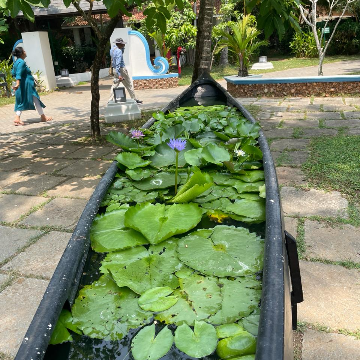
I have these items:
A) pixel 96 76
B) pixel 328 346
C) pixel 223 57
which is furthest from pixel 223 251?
pixel 223 57

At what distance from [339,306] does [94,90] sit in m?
4.25

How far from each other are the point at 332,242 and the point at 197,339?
1617 mm

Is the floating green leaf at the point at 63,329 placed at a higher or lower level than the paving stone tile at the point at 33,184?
higher

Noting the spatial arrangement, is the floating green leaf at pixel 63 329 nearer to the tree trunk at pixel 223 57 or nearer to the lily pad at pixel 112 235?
the lily pad at pixel 112 235

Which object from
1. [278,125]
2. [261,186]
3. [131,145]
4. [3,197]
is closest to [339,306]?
[261,186]

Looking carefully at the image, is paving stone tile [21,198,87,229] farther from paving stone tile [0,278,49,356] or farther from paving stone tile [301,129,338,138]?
paving stone tile [301,129,338,138]

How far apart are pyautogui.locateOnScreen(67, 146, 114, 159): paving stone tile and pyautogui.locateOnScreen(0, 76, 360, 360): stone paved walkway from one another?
0.01 m

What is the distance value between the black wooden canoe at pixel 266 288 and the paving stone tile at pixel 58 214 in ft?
3.91

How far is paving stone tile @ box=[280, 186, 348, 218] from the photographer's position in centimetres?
271

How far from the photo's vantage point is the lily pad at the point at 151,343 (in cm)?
94

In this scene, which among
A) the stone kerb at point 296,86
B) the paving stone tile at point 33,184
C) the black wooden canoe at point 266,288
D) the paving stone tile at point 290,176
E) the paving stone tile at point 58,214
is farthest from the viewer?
the stone kerb at point 296,86

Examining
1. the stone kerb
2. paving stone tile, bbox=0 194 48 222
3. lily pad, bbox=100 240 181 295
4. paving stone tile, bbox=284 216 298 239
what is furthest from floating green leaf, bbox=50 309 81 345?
the stone kerb

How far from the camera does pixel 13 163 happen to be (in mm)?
4500

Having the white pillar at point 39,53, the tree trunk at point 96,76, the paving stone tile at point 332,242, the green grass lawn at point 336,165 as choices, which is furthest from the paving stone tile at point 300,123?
the white pillar at point 39,53
